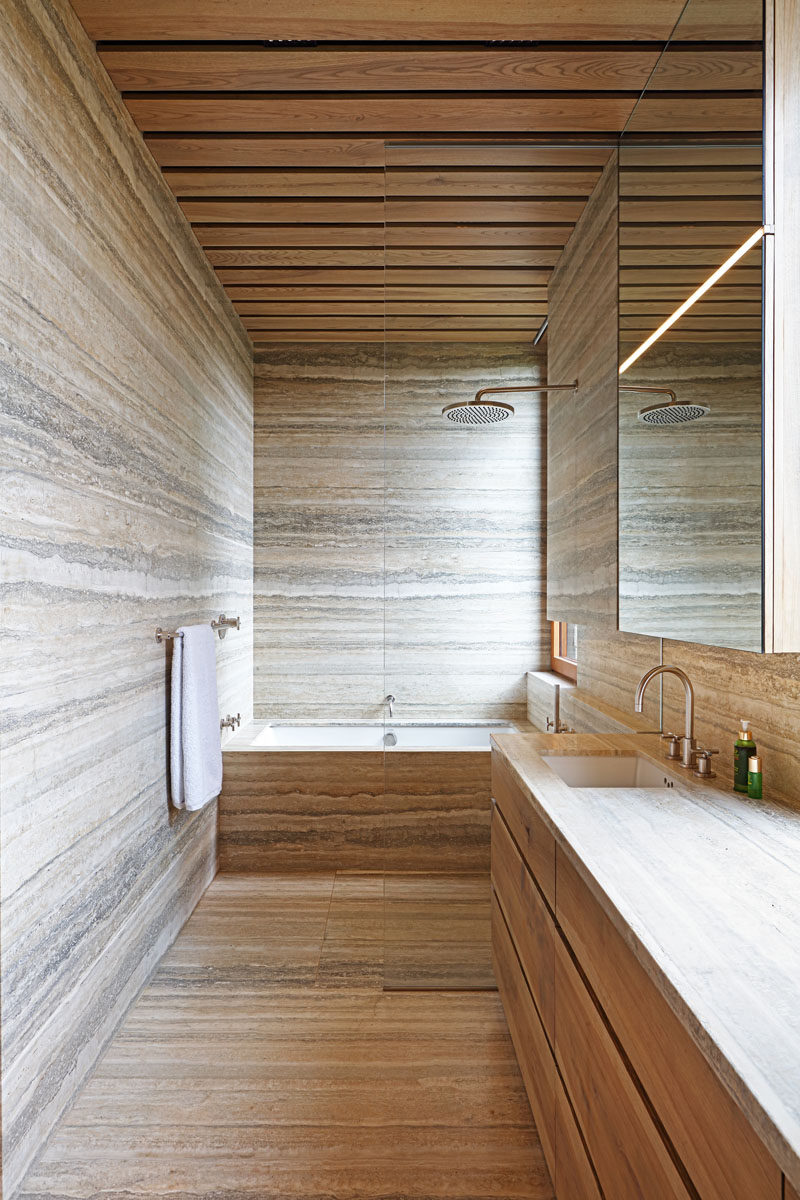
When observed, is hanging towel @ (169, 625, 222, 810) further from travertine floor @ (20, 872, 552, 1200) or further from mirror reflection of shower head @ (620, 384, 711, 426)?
mirror reflection of shower head @ (620, 384, 711, 426)

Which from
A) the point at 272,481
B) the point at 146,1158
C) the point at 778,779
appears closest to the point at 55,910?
the point at 146,1158

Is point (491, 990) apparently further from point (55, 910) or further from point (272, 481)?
point (272, 481)

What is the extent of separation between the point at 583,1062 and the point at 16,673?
131cm

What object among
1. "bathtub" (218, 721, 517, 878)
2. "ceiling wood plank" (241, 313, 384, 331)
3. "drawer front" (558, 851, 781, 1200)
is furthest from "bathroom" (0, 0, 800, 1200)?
"ceiling wood plank" (241, 313, 384, 331)

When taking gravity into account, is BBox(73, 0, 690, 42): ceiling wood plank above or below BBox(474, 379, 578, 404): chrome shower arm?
above

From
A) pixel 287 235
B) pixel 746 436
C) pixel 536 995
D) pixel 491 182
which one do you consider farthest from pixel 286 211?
pixel 536 995

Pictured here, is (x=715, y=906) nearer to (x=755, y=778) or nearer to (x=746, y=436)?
(x=755, y=778)

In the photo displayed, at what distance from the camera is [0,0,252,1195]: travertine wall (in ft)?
5.20

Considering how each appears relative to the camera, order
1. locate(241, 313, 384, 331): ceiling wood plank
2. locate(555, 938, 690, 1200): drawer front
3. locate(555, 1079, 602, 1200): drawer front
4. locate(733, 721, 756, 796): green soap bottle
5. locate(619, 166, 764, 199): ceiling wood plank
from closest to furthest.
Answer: locate(555, 938, 690, 1200): drawer front, locate(555, 1079, 602, 1200): drawer front, locate(619, 166, 764, 199): ceiling wood plank, locate(733, 721, 756, 796): green soap bottle, locate(241, 313, 384, 331): ceiling wood plank

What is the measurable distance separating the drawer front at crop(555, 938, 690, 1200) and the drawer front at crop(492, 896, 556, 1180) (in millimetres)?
158

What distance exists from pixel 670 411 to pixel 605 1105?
1449 mm

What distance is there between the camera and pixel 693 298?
1.73 metres

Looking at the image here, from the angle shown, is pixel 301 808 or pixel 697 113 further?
pixel 301 808

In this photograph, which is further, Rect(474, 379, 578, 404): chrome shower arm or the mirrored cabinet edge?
Rect(474, 379, 578, 404): chrome shower arm
